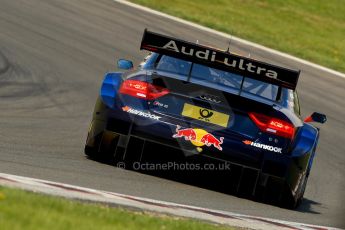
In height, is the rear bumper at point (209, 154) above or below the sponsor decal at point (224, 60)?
below

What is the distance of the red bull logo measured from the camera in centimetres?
876

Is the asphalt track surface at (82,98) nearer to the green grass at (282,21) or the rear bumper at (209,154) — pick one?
the rear bumper at (209,154)

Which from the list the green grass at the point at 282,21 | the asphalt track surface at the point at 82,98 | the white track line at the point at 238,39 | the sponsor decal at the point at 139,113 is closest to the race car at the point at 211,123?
the sponsor decal at the point at 139,113

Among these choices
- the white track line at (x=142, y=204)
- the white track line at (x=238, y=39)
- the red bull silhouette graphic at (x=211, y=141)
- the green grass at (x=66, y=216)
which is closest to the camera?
the green grass at (x=66, y=216)

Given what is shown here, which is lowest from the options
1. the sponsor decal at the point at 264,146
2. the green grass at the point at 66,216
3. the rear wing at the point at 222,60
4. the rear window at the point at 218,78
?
the green grass at the point at 66,216

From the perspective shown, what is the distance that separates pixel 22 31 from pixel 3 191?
37.4 ft

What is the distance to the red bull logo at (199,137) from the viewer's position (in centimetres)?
876

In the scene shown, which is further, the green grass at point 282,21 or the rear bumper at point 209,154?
the green grass at point 282,21

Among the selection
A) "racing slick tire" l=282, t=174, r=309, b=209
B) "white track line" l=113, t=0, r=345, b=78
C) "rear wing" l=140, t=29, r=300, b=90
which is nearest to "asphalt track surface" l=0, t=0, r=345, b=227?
"racing slick tire" l=282, t=174, r=309, b=209

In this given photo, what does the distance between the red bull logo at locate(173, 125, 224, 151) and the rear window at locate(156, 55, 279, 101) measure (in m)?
0.58

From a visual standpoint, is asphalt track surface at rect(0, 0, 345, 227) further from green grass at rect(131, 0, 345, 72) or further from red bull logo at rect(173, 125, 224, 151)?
green grass at rect(131, 0, 345, 72)

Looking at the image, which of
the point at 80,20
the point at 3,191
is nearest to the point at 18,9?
the point at 80,20

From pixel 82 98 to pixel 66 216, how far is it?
26.3 feet

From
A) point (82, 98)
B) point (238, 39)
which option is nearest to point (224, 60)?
point (82, 98)
